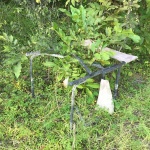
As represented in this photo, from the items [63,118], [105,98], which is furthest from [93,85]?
[63,118]

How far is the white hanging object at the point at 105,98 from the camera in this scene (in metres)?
2.92

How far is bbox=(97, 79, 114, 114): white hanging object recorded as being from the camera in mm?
2916

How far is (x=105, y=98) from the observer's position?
2.96 meters

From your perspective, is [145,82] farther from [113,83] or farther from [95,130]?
[95,130]

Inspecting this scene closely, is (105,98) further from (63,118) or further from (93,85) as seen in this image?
(63,118)

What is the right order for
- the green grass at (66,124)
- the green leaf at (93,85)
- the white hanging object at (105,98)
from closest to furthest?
the green grass at (66,124), the white hanging object at (105,98), the green leaf at (93,85)

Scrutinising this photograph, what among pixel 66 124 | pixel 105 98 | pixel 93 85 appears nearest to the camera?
pixel 66 124

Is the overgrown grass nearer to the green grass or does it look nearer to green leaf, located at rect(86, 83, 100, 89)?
the green grass

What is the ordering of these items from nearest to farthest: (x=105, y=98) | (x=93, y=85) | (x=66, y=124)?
(x=66, y=124) → (x=105, y=98) → (x=93, y=85)

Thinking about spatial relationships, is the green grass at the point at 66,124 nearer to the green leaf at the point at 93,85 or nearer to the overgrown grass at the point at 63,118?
the overgrown grass at the point at 63,118

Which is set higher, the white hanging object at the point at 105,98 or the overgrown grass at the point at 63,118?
the white hanging object at the point at 105,98

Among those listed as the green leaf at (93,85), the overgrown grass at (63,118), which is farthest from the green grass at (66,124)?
the green leaf at (93,85)

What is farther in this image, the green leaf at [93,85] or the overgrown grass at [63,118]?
the green leaf at [93,85]

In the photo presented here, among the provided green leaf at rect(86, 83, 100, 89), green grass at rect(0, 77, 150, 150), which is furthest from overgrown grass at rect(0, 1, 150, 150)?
green leaf at rect(86, 83, 100, 89)
